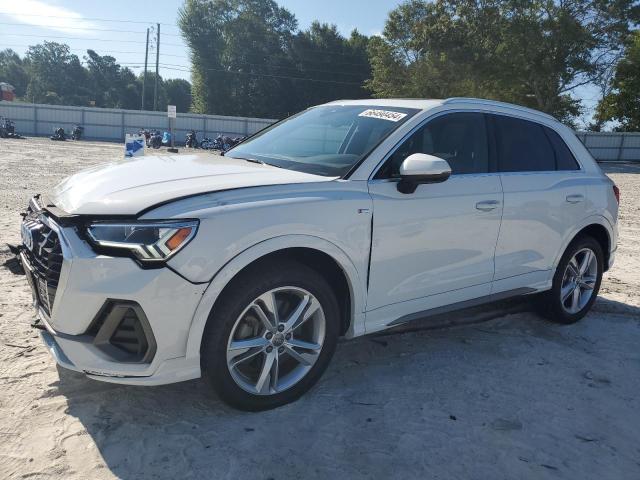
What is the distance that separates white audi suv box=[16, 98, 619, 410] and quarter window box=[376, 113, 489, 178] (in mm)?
12

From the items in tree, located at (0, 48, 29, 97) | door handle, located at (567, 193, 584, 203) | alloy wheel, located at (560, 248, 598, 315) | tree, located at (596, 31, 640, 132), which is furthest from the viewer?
tree, located at (0, 48, 29, 97)

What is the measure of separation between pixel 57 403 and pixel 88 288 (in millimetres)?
922

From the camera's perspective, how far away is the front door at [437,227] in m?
3.31

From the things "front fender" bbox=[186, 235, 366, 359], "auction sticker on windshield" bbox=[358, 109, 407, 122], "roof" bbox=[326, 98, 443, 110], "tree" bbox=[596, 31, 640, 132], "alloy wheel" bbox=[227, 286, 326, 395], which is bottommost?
"alloy wheel" bbox=[227, 286, 326, 395]

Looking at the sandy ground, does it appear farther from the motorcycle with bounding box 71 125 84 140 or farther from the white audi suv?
the motorcycle with bounding box 71 125 84 140

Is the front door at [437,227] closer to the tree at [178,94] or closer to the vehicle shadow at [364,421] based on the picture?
the vehicle shadow at [364,421]

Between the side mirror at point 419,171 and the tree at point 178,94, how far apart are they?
3527 inches

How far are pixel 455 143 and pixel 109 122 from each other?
41.1 meters

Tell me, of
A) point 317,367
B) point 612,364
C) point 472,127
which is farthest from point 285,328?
A: point 612,364

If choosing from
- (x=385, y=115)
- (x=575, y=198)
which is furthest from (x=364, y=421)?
(x=575, y=198)

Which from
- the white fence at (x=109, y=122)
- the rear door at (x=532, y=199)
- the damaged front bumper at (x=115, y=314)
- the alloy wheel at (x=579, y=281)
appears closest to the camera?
the damaged front bumper at (x=115, y=314)

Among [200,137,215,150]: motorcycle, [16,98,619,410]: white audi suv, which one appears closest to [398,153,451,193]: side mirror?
[16,98,619,410]: white audi suv

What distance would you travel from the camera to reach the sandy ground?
8.60 feet

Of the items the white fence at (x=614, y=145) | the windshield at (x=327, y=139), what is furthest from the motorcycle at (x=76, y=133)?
the windshield at (x=327, y=139)
